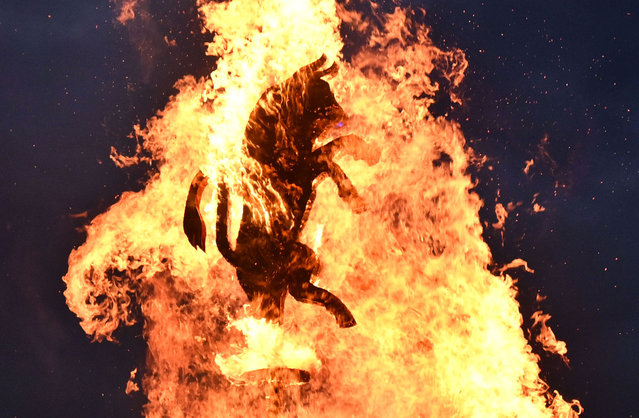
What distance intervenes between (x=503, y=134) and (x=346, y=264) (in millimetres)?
1279

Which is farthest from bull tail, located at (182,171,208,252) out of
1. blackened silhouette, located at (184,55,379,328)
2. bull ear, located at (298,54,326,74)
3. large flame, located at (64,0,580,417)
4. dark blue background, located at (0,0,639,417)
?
dark blue background, located at (0,0,639,417)

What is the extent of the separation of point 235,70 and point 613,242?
2.56 meters

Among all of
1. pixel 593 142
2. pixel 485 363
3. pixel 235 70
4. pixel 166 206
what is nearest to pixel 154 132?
pixel 166 206

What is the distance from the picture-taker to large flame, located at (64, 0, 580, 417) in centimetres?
374

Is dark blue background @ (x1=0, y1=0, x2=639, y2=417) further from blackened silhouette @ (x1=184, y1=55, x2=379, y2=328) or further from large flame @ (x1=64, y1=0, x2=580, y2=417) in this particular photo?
blackened silhouette @ (x1=184, y1=55, x2=379, y2=328)

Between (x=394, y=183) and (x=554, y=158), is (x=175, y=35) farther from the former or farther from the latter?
(x=554, y=158)

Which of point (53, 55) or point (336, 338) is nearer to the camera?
point (336, 338)

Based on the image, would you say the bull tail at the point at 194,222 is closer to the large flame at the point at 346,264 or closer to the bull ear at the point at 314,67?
the large flame at the point at 346,264

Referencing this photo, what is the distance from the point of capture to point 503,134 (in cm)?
424

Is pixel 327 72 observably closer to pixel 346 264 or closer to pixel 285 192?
pixel 285 192

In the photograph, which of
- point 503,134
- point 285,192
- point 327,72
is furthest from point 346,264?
point 503,134

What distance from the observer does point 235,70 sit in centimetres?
372

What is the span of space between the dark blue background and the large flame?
199mm

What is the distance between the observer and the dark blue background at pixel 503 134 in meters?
4.22
